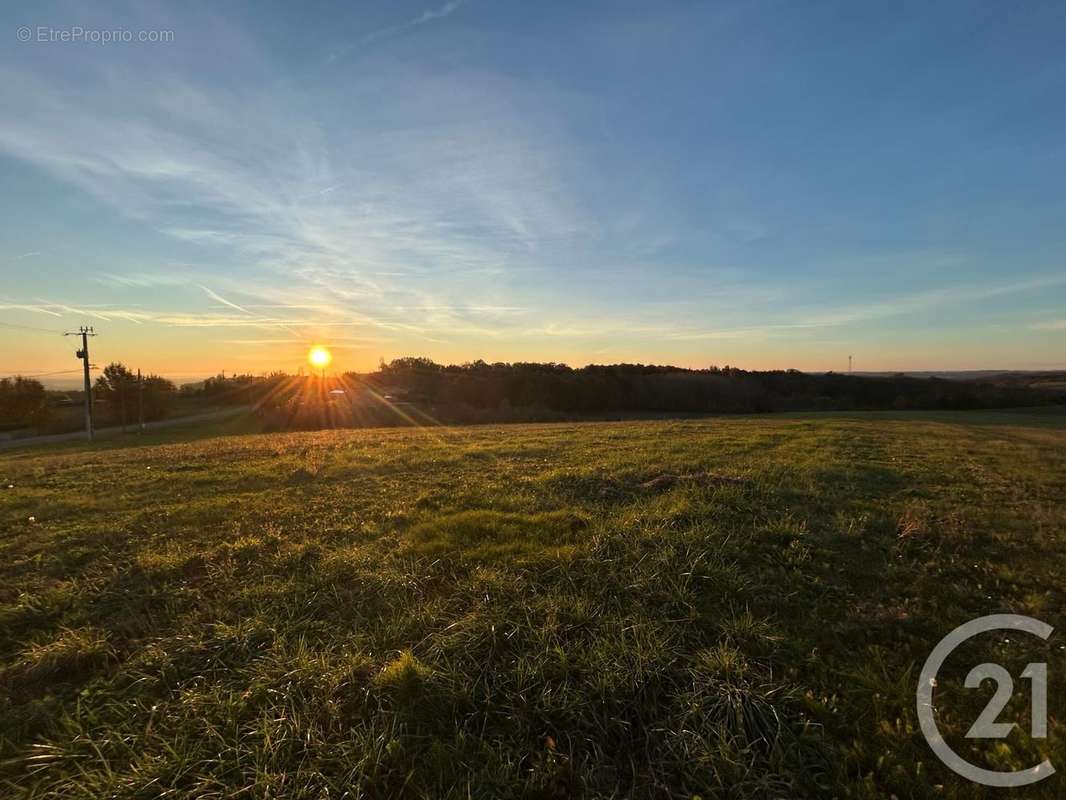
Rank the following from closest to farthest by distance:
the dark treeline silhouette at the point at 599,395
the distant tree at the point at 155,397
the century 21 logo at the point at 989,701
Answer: the century 21 logo at the point at 989,701 → the dark treeline silhouette at the point at 599,395 → the distant tree at the point at 155,397

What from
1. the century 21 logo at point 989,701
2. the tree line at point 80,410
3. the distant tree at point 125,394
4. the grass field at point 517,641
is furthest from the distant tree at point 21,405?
the century 21 logo at point 989,701

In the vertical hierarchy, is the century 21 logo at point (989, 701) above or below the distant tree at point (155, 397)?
below

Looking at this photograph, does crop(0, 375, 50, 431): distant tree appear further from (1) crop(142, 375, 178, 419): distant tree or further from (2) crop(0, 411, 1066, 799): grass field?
(2) crop(0, 411, 1066, 799): grass field

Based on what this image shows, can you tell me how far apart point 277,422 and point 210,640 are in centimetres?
4380

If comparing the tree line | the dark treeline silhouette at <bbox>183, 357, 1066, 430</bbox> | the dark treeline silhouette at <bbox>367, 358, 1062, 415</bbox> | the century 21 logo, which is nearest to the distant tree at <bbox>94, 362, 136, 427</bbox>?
the tree line

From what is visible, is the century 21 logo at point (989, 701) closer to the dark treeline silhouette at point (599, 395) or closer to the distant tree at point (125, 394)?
the dark treeline silhouette at point (599, 395)

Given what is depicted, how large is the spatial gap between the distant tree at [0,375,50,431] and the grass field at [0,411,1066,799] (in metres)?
68.6

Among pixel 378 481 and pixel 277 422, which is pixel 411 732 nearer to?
pixel 378 481

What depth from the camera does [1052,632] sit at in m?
3.95

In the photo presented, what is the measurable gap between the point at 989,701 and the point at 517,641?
3304mm

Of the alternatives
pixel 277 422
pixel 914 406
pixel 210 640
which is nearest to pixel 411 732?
pixel 210 640

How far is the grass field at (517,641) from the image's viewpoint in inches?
109

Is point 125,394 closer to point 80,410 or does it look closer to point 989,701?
point 80,410

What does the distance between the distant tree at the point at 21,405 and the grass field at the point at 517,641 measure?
6855 centimetres
